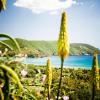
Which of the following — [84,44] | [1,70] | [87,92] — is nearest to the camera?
[1,70]

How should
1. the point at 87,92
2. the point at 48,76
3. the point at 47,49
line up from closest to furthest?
the point at 48,76
the point at 87,92
the point at 47,49

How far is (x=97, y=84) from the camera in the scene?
410cm

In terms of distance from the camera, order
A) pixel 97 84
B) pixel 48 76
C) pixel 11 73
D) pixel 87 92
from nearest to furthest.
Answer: pixel 11 73, pixel 48 76, pixel 97 84, pixel 87 92

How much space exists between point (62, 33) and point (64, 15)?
17 cm

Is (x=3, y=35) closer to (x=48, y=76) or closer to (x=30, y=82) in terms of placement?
(x=48, y=76)

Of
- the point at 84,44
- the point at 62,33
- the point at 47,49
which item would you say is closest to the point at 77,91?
the point at 62,33

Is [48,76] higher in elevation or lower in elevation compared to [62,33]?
lower

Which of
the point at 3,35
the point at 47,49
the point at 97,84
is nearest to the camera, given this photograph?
the point at 3,35

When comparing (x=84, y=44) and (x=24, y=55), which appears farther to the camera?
(x=84, y=44)

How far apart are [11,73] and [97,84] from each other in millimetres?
2795

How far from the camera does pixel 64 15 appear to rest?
121 inches

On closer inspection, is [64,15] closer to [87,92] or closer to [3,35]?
[3,35]

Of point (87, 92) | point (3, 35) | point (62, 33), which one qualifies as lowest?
point (87, 92)

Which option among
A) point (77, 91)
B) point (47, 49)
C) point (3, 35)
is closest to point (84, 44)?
point (47, 49)
